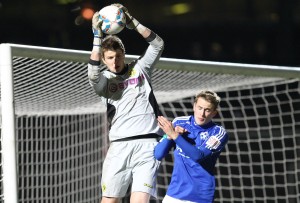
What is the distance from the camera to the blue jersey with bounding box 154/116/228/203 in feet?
16.2

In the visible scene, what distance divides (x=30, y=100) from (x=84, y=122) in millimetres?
1301

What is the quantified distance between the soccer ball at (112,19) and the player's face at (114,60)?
0.15 m

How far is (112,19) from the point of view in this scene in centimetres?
483

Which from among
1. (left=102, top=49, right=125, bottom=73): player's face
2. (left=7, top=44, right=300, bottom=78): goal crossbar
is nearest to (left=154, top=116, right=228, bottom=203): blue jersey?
(left=102, top=49, right=125, bottom=73): player's face

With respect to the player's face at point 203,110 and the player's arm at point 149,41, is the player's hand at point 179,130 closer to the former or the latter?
the player's face at point 203,110

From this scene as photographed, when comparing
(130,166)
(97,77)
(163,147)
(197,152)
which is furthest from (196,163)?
(97,77)

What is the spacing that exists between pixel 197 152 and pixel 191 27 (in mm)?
6822

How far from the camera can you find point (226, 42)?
444 inches

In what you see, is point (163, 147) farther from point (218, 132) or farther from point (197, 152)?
point (218, 132)

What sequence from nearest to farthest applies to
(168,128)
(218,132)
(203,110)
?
(168,128), (203,110), (218,132)

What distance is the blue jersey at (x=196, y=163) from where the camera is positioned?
16.2 feet

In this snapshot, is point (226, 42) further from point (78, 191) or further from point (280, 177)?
point (78, 191)

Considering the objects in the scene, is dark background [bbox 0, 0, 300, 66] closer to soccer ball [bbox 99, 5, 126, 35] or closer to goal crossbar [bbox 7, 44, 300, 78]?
goal crossbar [bbox 7, 44, 300, 78]

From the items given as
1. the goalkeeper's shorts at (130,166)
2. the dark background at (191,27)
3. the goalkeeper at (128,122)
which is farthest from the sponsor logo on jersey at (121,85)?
the dark background at (191,27)
